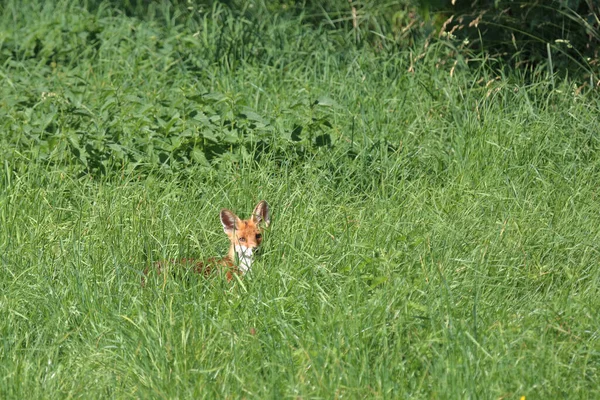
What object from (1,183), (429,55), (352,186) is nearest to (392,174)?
(352,186)

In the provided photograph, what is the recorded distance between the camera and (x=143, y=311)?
449cm

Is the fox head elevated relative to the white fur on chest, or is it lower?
elevated

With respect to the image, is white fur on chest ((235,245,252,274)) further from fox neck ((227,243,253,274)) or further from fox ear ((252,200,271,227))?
fox ear ((252,200,271,227))

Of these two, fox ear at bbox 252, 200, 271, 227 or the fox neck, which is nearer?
the fox neck

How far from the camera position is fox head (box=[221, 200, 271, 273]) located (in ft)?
17.1

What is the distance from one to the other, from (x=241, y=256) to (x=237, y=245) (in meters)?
0.08

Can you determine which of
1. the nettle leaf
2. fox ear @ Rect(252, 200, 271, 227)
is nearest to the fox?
fox ear @ Rect(252, 200, 271, 227)

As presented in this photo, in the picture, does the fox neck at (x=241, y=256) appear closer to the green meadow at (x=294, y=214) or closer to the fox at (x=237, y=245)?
the fox at (x=237, y=245)

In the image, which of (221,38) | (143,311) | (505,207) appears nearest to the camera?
(143,311)

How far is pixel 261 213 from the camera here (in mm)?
5477

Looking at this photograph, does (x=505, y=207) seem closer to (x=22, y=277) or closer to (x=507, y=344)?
(x=507, y=344)

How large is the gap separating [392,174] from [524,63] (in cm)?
233

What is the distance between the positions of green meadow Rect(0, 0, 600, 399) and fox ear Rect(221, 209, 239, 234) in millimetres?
142

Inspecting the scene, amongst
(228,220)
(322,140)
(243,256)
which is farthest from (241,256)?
(322,140)
